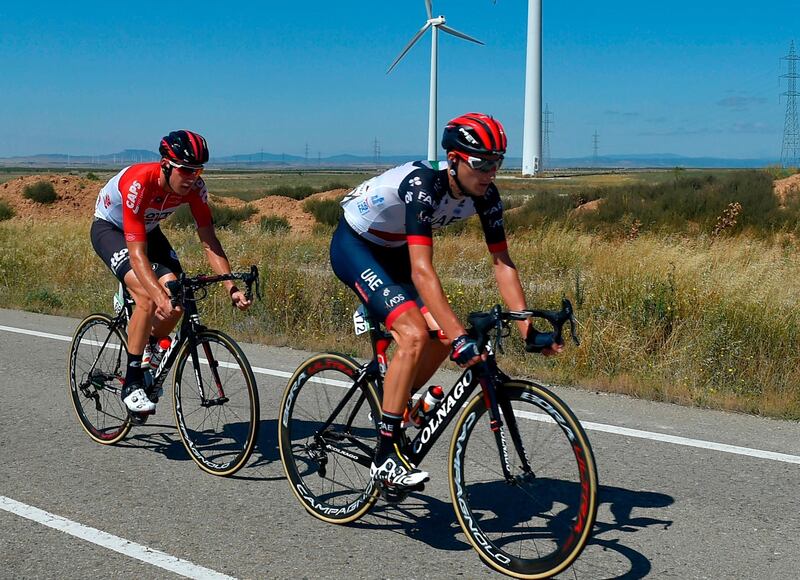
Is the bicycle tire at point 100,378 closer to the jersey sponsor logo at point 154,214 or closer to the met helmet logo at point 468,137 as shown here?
the jersey sponsor logo at point 154,214

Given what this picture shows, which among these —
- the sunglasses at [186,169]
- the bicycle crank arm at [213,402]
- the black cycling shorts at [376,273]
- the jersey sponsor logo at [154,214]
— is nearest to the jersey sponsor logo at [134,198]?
the jersey sponsor logo at [154,214]

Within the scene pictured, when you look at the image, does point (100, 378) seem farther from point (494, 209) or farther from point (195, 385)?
point (494, 209)

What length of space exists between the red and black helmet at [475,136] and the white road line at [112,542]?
2142 mm

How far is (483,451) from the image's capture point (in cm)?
409

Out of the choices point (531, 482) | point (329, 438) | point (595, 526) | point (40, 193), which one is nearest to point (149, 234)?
point (329, 438)

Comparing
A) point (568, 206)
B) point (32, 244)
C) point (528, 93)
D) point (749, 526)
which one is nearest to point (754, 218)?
point (568, 206)

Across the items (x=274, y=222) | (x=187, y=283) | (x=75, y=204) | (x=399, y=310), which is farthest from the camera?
(x=75, y=204)

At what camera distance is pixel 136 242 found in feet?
17.8

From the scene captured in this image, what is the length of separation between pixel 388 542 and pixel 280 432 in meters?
0.93

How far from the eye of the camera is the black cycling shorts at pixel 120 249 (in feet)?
19.2

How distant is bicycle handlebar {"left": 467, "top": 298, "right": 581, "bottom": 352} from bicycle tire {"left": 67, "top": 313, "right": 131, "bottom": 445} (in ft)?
9.97

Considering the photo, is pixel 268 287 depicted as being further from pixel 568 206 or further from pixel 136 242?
pixel 568 206

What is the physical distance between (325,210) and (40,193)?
529 inches

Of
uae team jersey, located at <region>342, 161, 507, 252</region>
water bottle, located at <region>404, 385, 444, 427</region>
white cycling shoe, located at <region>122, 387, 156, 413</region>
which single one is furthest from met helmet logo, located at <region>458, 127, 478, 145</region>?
white cycling shoe, located at <region>122, 387, 156, 413</region>
